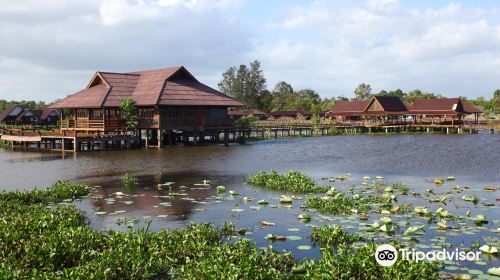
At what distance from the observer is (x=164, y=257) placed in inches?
430

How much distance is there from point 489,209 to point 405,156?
807 inches

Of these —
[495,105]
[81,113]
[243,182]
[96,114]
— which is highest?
[495,105]

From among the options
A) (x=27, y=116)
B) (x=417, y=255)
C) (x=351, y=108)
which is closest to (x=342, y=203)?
(x=417, y=255)

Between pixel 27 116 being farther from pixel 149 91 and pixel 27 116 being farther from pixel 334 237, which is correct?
pixel 334 237

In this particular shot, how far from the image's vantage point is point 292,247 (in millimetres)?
12188

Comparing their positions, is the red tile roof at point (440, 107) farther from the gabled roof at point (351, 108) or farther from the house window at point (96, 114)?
the house window at point (96, 114)

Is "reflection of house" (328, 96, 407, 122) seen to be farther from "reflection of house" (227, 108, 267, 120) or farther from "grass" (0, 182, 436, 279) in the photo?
"grass" (0, 182, 436, 279)

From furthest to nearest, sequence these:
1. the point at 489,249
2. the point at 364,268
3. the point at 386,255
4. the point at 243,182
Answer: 1. the point at 243,182
2. the point at 489,249
3. the point at 386,255
4. the point at 364,268

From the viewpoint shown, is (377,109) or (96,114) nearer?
(96,114)

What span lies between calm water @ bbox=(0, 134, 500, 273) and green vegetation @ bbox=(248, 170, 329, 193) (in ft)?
2.87

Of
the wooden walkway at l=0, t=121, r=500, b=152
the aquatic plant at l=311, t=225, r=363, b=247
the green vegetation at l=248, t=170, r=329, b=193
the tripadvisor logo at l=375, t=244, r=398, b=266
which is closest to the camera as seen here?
the tripadvisor logo at l=375, t=244, r=398, b=266

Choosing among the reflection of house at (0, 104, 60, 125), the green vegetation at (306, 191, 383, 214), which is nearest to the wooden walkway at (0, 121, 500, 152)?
the green vegetation at (306, 191, 383, 214)

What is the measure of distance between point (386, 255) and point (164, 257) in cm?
487

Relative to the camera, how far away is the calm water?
45.9 ft
